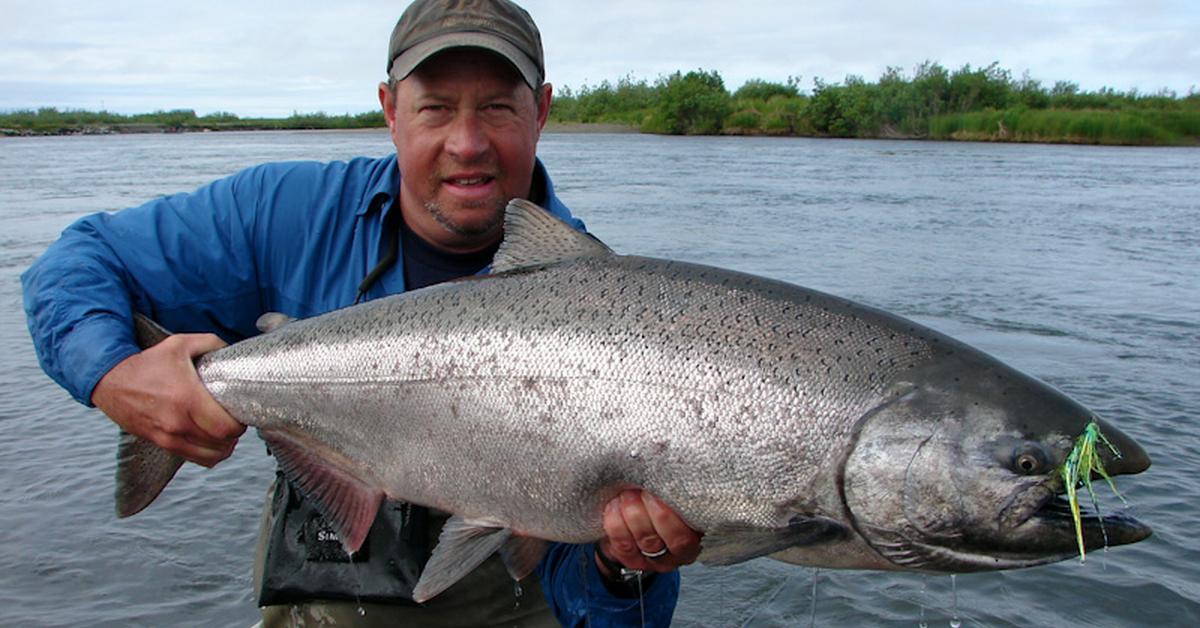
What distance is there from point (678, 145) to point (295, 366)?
4393cm

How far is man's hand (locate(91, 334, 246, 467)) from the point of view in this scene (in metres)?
2.61

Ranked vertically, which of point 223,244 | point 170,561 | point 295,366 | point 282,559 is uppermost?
point 223,244

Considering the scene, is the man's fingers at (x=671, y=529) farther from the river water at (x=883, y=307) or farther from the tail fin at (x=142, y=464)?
the river water at (x=883, y=307)

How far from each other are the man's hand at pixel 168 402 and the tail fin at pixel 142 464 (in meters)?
0.08

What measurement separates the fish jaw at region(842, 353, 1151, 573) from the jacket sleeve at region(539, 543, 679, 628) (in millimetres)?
1011

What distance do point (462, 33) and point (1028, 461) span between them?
6.65 ft

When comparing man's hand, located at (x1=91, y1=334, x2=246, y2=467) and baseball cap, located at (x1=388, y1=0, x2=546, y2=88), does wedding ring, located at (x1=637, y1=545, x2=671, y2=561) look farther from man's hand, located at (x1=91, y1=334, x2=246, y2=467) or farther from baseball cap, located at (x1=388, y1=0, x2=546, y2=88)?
baseball cap, located at (x1=388, y1=0, x2=546, y2=88)

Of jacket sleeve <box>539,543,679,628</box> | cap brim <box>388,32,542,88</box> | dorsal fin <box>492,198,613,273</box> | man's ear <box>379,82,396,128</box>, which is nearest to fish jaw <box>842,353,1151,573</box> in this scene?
dorsal fin <box>492,198,613,273</box>

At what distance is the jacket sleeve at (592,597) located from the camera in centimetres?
292

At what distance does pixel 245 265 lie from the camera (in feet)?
10.6

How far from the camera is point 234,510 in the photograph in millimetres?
5895

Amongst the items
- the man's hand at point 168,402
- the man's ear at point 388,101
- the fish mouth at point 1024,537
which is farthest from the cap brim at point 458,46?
the fish mouth at point 1024,537

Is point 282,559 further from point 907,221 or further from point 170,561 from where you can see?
point 907,221

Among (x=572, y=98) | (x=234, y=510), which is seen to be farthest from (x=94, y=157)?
(x=572, y=98)
